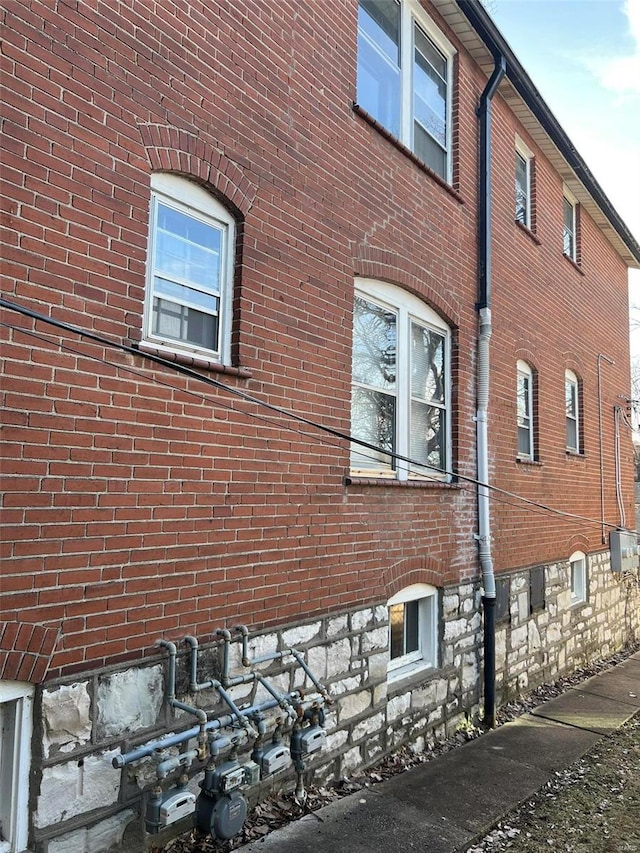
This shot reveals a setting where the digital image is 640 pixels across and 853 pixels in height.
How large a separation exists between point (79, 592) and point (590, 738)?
213 inches

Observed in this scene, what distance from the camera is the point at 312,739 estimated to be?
13.6 feet

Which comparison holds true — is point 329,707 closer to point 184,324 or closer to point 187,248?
point 184,324

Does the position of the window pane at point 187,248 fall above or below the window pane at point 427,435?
above

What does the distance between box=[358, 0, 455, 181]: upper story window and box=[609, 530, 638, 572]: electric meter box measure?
7.09 m

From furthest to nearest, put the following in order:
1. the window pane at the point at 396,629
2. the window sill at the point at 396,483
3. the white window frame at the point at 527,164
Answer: the white window frame at the point at 527,164 → the window pane at the point at 396,629 → the window sill at the point at 396,483

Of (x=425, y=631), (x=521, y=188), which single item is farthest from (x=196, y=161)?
(x=521, y=188)

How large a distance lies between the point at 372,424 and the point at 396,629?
1.84 metres

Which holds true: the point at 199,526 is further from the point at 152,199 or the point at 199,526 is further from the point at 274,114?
the point at 274,114

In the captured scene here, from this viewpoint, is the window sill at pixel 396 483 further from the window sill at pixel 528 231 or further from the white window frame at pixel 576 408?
the white window frame at pixel 576 408

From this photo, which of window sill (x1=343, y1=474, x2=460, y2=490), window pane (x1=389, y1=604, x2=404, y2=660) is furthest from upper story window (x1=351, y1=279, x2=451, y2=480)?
window pane (x1=389, y1=604, x2=404, y2=660)

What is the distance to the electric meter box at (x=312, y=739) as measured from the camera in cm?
410

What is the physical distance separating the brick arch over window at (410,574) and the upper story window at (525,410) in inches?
113

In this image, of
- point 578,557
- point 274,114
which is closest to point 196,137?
point 274,114

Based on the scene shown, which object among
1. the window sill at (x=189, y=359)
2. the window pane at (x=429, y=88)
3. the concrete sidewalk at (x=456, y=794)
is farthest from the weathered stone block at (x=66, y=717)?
the window pane at (x=429, y=88)
